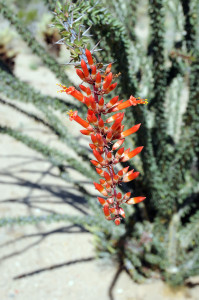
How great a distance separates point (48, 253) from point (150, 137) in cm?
149

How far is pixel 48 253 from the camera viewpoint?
2.82 meters

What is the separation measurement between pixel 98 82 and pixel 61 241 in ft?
7.99

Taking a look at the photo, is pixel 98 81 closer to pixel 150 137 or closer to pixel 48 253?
pixel 150 137

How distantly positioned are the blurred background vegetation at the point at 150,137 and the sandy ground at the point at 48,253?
15 cm

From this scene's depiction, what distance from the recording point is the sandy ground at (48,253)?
2445 mm

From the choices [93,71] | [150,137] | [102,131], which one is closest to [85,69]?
[93,71]

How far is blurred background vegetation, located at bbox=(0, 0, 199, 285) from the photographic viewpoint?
74.4 inches

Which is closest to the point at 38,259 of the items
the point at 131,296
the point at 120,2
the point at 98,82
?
the point at 131,296

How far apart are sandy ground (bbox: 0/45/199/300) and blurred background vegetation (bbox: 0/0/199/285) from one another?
0.49ft

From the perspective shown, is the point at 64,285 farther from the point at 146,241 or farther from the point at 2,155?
the point at 2,155

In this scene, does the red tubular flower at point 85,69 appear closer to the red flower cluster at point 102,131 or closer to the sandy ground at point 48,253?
the red flower cluster at point 102,131

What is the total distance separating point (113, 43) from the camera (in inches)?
57.5

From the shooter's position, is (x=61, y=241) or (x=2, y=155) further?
(x=2, y=155)

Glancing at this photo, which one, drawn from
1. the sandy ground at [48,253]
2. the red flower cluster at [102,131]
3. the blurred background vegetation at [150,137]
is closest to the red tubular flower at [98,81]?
the red flower cluster at [102,131]
